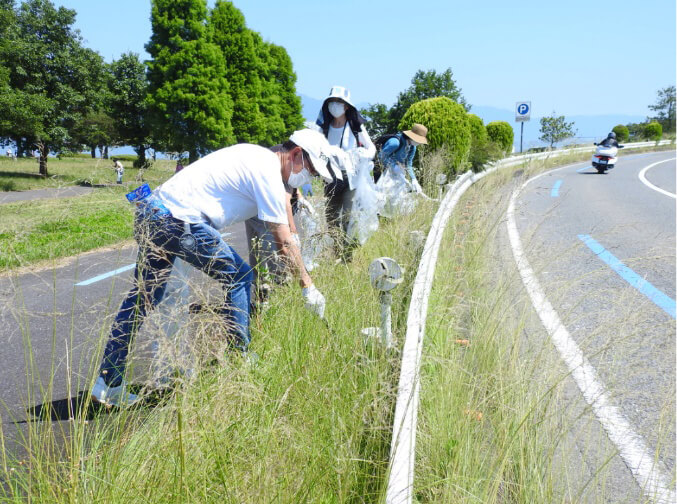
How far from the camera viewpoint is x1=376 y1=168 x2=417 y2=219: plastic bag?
7.61 meters

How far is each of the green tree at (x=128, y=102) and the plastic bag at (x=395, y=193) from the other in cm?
3234

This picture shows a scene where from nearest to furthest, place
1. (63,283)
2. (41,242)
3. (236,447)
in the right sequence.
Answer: (236,447) < (63,283) < (41,242)

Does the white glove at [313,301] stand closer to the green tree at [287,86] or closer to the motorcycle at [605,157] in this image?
the motorcycle at [605,157]

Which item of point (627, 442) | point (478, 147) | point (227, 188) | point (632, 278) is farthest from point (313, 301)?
point (478, 147)

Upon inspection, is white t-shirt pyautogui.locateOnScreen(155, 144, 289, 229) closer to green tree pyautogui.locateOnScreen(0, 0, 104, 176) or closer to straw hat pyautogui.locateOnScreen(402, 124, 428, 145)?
straw hat pyautogui.locateOnScreen(402, 124, 428, 145)

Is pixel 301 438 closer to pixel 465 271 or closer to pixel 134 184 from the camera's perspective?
pixel 134 184

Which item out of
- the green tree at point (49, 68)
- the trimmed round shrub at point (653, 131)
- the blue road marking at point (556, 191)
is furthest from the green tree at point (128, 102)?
the trimmed round shrub at point (653, 131)

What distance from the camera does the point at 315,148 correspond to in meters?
3.33

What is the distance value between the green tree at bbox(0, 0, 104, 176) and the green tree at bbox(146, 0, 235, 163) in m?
5.17

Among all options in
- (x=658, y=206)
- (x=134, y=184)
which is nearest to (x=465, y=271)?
(x=134, y=184)

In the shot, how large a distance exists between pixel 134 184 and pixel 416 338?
183cm

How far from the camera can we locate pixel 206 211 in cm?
325

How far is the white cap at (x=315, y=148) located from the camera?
3316 millimetres

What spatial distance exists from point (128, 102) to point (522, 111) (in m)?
25.4
